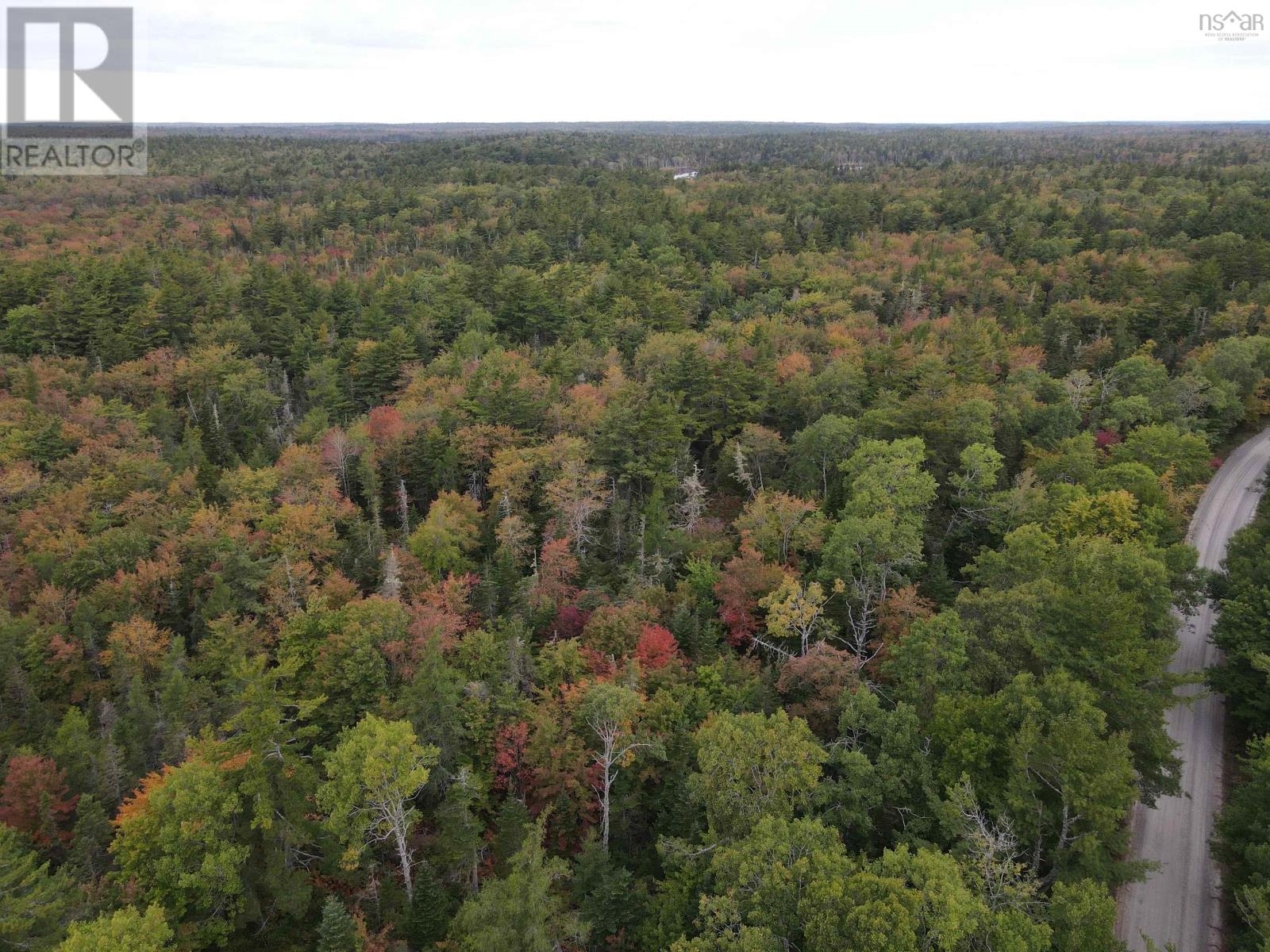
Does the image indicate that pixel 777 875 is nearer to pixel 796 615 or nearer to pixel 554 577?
pixel 796 615

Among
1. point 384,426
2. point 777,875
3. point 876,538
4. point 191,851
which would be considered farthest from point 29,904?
point 384,426

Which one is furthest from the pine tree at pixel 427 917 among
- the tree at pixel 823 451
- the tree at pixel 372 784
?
the tree at pixel 823 451

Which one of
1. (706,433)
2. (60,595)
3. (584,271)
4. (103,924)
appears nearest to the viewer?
(103,924)

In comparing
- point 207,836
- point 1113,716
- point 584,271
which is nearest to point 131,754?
point 207,836

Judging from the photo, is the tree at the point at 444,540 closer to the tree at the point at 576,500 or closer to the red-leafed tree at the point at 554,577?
the red-leafed tree at the point at 554,577

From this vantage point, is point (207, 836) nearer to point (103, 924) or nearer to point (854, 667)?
point (103, 924)

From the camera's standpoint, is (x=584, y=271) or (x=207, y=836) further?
(x=584, y=271)

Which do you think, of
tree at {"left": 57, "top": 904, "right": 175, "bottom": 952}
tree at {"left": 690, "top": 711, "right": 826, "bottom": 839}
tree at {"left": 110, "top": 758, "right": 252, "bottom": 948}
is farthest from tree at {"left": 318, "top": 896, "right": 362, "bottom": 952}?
tree at {"left": 690, "top": 711, "right": 826, "bottom": 839}
